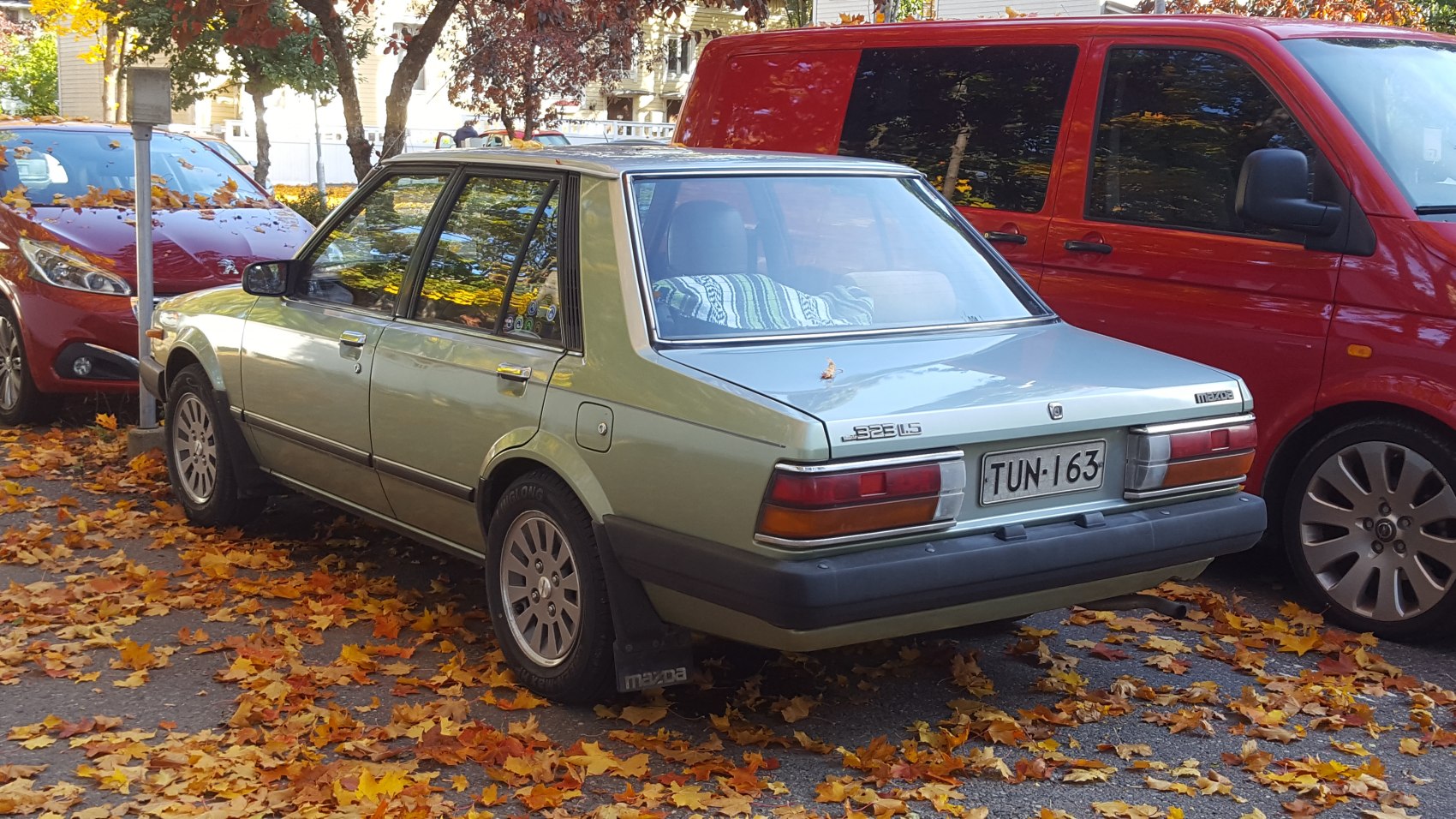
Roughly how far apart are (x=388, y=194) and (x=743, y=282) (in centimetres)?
187

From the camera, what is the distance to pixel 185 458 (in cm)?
704

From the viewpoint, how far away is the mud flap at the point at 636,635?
4.38 m

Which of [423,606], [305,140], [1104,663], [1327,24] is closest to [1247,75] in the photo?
[1327,24]

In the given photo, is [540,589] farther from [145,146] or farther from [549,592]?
[145,146]

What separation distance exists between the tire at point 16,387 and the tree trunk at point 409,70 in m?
3.06

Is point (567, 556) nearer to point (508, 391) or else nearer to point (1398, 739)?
point (508, 391)

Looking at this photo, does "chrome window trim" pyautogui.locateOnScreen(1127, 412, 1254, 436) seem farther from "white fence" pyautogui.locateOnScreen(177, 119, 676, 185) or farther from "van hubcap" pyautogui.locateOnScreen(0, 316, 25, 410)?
"white fence" pyautogui.locateOnScreen(177, 119, 676, 185)

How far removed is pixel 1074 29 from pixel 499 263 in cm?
287

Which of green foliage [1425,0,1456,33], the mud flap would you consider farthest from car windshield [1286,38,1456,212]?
green foliage [1425,0,1456,33]

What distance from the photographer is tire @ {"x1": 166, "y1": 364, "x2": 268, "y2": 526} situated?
6684mm

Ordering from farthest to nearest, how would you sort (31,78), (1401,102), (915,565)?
(31,78) < (1401,102) < (915,565)

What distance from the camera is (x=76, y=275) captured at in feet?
29.2

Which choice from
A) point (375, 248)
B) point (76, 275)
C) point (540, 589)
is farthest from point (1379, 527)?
point (76, 275)

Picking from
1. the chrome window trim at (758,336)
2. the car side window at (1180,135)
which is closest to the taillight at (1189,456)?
the chrome window trim at (758,336)
